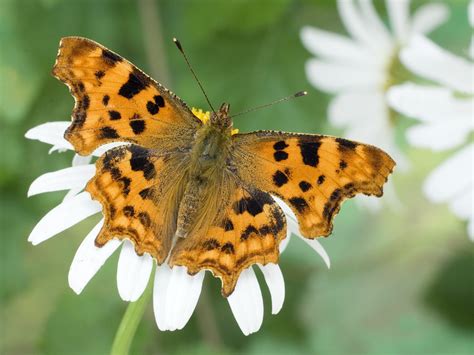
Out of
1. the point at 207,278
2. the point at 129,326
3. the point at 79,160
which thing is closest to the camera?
the point at 129,326

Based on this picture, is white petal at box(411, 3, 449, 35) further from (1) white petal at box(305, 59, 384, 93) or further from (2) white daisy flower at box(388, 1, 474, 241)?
(2) white daisy flower at box(388, 1, 474, 241)

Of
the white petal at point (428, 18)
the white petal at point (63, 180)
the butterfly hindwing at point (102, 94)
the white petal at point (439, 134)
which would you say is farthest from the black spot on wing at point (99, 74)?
the white petal at point (428, 18)

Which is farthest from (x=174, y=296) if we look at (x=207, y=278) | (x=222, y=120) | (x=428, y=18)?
(x=428, y=18)

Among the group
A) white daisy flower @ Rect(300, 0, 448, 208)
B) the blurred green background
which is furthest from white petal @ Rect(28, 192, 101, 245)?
white daisy flower @ Rect(300, 0, 448, 208)

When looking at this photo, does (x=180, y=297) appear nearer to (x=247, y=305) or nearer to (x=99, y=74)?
(x=247, y=305)

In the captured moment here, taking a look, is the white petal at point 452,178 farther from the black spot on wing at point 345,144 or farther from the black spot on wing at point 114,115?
the black spot on wing at point 114,115

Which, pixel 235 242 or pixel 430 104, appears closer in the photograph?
pixel 235 242
